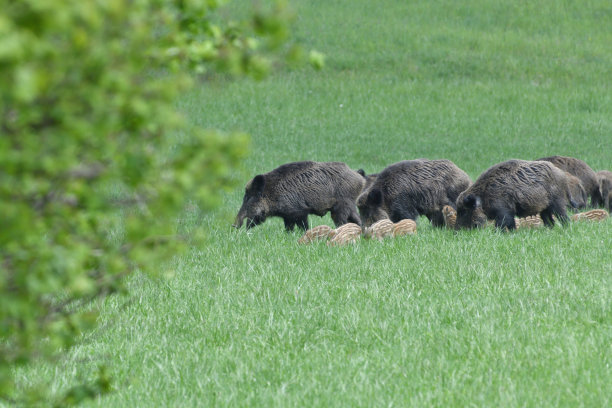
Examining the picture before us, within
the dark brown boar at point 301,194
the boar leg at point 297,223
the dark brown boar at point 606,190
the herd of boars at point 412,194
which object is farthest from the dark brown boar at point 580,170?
the boar leg at point 297,223

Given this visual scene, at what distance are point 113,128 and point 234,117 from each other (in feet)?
88.9

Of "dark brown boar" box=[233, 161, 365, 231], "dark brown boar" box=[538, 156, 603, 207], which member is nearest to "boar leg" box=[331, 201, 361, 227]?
"dark brown boar" box=[233, 161, 365, 231]

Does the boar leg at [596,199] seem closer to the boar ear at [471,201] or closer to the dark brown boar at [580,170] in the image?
the dark brown boar at [580,170]

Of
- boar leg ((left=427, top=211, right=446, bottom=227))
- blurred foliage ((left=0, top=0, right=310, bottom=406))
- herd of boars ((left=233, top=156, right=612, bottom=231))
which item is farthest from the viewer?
boar leg ((left=427, top=211, right=446, bottom=227))

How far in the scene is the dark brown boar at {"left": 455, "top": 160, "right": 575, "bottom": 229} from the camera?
1142 cm

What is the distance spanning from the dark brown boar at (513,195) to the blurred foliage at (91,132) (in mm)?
9362

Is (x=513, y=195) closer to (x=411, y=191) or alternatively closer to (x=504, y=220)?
(x=504, y=220)

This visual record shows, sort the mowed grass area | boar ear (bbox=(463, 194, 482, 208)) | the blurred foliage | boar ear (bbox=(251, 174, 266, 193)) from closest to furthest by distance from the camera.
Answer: the blurred foliage
the mowed grass area
boar ear (bbox=(463, 194, 482, 208))
boar ear (bbox=(251, 174, 266, 193))

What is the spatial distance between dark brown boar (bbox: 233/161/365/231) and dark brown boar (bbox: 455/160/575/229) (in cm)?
206

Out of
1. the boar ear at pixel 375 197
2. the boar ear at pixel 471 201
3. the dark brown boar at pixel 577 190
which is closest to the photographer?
the boar ear at pixel 471 201

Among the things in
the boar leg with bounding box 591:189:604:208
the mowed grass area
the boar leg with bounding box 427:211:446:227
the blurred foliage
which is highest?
the blurred foliage

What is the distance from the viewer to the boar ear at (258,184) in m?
12.1

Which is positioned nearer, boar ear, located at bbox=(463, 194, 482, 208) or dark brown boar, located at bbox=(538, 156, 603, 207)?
boar ear, located at bbox=(463, 194, 482, 208)

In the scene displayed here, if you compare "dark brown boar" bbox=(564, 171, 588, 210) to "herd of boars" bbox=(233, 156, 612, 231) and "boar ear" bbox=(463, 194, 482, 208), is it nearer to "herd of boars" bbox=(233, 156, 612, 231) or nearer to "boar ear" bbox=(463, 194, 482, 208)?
"herd of boars" bbox=(233, 156, 612, 231)
